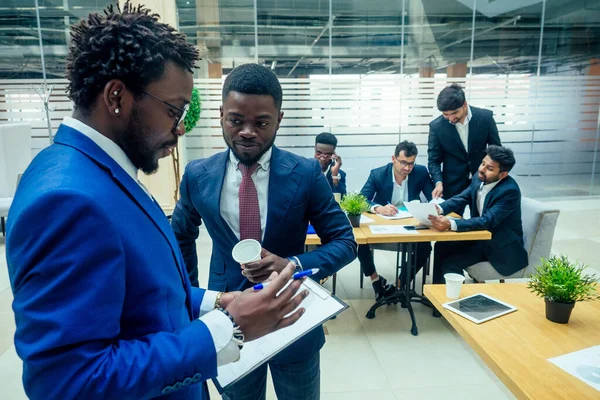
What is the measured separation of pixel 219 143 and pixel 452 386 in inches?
192

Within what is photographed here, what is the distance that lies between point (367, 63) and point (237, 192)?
5.66m

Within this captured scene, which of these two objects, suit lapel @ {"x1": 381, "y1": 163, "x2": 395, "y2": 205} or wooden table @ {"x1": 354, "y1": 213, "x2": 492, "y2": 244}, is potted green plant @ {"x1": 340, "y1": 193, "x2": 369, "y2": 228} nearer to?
wooden table @ {"x1": 354, "y1": 213, "x2": 492, "y2": 244}

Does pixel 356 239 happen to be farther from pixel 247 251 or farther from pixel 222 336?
pixel 222 336

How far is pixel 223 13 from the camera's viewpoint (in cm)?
634

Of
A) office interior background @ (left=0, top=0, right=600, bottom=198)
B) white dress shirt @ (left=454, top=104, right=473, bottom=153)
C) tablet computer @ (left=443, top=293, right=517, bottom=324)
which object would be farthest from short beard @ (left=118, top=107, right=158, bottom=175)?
office interior background @ (left=0, top=0, right=600, bottom=198)

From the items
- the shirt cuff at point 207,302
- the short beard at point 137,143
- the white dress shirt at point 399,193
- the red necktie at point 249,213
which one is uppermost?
the short beard at point 137,143

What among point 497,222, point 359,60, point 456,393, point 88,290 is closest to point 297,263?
point 88,290

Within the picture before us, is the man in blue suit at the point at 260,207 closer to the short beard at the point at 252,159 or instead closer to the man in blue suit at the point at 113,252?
the short beard at the point at 252,159

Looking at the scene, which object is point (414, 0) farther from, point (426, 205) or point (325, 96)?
point (426, 205)

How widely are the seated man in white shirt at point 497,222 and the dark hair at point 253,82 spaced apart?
7.50ft

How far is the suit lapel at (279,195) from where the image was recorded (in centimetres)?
139

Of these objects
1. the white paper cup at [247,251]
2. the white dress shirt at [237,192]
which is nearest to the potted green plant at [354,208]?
the white dress shirt at [237,192]

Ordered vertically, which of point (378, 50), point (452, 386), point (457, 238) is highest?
point (378, 50)

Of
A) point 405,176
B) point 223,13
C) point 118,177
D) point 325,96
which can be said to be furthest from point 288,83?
point 118,177
